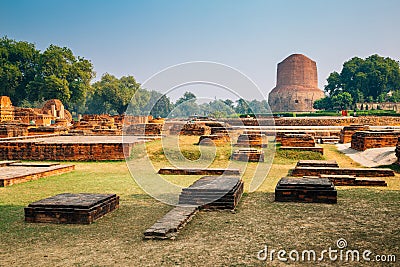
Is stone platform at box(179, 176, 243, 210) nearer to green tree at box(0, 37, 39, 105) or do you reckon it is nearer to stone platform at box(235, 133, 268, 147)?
stone platform at box(235, 133, 268, 147)

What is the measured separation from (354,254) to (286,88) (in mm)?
55591

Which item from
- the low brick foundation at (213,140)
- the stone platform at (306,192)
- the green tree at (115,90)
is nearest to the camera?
the stone platform at (306,192)

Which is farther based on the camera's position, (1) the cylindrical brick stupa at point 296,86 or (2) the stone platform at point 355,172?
(1) the cylindrical brick stupa at point 296,86

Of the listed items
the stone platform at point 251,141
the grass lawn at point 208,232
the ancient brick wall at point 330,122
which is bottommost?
the grass lawn at point 208,232

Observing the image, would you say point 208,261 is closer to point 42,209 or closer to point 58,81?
point 42,209

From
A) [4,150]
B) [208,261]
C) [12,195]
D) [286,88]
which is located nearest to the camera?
[208,261]

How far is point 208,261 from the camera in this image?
10.4 ft

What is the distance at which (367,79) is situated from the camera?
51156 mm

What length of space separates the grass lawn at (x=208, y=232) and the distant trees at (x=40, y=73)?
3042cm

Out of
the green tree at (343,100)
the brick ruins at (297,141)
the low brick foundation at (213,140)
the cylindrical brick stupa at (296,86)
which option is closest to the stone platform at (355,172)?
the brick ruins at (297,141)

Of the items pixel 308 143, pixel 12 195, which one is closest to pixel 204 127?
pixel 308 143

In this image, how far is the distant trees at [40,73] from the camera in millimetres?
34344

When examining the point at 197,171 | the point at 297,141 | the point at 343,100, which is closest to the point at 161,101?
the point at 197,171

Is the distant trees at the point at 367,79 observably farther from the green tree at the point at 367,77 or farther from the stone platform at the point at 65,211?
the stone platform at the point at 65,211
